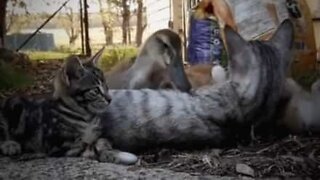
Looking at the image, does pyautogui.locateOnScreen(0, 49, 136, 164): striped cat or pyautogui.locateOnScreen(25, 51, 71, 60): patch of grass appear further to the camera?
pyautogui.locateOnScreen(25, 51, 71, 60): patch of grass

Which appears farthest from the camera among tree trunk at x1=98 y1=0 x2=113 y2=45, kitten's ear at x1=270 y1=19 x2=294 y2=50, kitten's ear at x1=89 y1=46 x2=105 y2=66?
tree trunk at x1=98 y1=0 x2=113 y2=45

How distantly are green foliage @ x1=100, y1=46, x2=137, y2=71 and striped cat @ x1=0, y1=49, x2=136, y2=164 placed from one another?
47 cm

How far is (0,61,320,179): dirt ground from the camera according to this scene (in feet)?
5.86

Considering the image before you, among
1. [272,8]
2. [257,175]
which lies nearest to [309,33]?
[272,8]

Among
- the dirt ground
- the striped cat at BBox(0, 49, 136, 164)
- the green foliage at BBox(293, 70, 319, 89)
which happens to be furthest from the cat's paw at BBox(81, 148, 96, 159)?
the green foliage at BBox(293, 70, 319, 89)

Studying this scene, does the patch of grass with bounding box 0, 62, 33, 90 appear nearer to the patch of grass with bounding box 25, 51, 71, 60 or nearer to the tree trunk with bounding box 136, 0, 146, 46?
the patch of grass with bounding box 25, 51, 71, 60

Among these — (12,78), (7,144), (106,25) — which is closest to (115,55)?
(106,25)

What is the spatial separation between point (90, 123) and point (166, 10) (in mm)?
1041

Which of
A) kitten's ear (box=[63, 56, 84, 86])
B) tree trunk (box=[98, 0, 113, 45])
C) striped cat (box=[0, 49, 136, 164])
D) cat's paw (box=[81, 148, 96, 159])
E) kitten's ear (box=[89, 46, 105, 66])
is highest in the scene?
tree trunk (box=[98, 0, 113, 45])

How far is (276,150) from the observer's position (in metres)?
2.03

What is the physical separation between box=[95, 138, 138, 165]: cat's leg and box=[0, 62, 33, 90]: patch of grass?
528 millimetres

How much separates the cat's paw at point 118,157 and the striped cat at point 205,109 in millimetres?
80

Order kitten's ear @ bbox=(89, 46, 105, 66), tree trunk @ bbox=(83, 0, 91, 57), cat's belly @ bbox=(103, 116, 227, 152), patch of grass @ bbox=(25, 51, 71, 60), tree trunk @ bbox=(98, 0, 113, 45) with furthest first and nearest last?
tree trunk @ bbox=(98, 0, 113, 45) < tree trunk @ bbox=(83, 0, 91, 57) < patch of grass @ bbox=(25, 51, 71, 60) < kitten's ear @ bbox=(89, 46, 105, 66) < cat's belly @ bbox=(103, 116, 227, 152)

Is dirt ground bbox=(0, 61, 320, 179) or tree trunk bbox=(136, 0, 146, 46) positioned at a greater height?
tree trunk bbox=(136, 0, 146, 46)
